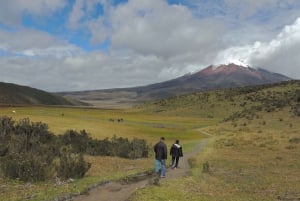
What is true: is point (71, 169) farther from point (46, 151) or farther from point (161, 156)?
point (46, 151)

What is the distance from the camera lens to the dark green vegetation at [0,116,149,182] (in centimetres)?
2541

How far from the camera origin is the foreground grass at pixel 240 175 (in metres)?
21.8

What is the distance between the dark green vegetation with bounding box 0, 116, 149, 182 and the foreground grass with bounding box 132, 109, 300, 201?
6.46 meters

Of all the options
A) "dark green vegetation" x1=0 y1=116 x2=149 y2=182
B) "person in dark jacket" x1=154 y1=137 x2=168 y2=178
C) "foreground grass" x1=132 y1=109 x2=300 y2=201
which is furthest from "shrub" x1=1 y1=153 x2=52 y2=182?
"foreground grass" x1=132 y1=109 x2=300 y2=201

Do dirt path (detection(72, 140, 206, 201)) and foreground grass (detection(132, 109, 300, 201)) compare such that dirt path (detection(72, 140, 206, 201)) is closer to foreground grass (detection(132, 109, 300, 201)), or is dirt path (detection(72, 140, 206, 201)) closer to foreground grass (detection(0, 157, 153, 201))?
foreground grass (detection(0, 157, 153, 201))

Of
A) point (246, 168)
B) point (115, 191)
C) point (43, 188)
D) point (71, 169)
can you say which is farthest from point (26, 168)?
point (246, 168)

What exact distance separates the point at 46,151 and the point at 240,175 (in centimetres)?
1516

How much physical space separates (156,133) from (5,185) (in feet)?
162

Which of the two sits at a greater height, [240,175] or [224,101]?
[224,101]

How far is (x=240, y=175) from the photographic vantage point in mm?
30891

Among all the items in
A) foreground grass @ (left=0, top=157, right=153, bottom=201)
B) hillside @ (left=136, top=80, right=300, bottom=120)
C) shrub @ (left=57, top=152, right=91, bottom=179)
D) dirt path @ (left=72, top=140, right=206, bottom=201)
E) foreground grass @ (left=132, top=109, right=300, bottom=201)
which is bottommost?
foreground grass @ (left=132, top=109, right=300, bottom=201)

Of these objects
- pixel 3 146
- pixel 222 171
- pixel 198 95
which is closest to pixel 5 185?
pixel 3 146

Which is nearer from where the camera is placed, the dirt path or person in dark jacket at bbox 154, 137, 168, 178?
the dirt path

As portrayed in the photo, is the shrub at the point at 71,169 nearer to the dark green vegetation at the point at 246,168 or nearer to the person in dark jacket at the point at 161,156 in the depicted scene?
the person in dark jacket at the point at 161,156
